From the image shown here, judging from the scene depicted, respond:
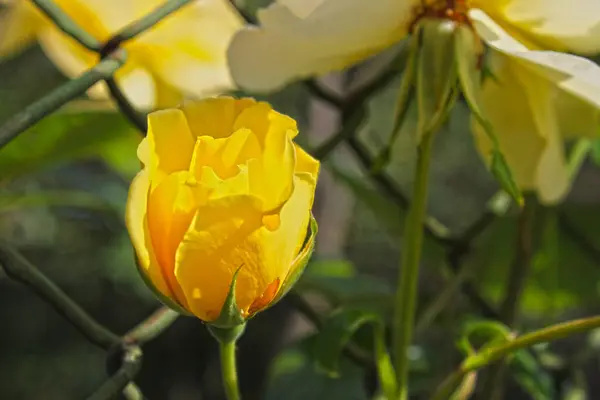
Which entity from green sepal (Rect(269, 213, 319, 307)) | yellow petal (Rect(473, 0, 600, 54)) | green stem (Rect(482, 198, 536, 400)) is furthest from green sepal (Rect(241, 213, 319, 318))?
green stem (Rect(482, 198, 536, 400))

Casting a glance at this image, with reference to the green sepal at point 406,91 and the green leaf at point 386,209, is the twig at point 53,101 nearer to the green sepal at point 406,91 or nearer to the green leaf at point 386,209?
the green sepal at point 406,91

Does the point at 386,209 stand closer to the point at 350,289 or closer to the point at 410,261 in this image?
the point at 350,289

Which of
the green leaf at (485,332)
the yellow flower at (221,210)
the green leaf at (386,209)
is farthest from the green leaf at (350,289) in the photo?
the yellow flower at (221,210)

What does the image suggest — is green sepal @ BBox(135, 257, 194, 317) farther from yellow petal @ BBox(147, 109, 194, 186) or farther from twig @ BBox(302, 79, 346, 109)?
twig @ BBox(302, 79, 346, 109)

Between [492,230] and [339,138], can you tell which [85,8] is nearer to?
[339,138]

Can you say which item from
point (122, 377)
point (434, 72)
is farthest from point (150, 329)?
point (434, 72)
